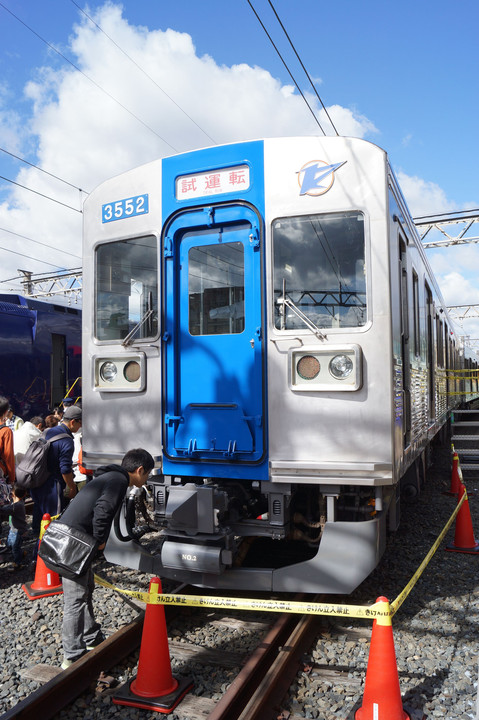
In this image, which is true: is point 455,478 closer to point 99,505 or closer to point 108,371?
point 108,371

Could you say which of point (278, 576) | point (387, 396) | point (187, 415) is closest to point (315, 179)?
point (387, 396)

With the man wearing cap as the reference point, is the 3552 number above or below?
above

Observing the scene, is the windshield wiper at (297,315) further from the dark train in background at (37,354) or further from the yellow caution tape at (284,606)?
the dark train in background at (37,354)

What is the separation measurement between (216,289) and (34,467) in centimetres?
277

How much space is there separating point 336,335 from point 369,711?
232cm

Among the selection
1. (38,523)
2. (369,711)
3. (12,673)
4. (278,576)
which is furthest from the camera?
(38,523)

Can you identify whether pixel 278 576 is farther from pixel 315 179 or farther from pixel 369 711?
pixel 315 179

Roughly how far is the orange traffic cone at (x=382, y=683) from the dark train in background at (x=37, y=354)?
9.25 m

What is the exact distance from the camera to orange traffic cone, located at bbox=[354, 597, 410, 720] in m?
3.08

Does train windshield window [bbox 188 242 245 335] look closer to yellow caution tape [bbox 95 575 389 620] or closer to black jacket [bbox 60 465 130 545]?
black jacket [bbox 60 465 130 545]

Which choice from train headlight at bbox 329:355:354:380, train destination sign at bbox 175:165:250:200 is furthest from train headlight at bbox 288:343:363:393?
train destination sign at bbox 175:165:250:200

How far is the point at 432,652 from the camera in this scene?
3.97m

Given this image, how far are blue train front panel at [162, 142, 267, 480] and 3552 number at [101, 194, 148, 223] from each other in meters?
0.22

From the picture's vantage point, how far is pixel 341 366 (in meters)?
4.17
